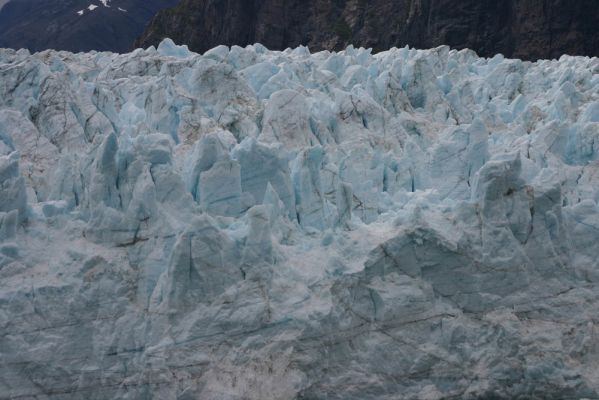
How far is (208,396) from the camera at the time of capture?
7258 millimetres

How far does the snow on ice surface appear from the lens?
7.45 m

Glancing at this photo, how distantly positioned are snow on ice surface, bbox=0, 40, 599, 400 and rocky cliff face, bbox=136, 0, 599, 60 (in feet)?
75.9

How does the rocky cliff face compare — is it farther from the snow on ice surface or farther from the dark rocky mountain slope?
the snow on ice surface

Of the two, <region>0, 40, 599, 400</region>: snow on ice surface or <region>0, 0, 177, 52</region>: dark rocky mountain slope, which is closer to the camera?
<region>0, 40, 599, 400</region>: snow on ice surface

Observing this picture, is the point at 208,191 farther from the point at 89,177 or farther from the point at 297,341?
the point at 297,341

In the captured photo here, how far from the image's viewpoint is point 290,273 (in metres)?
8.00

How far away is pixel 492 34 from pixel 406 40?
374 centimetres

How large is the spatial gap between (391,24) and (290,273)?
94.3ft

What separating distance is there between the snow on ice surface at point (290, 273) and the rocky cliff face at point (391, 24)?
23138mm

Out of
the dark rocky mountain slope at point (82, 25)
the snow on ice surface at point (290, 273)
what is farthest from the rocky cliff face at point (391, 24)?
the snow on ice surface at point (290, 273)

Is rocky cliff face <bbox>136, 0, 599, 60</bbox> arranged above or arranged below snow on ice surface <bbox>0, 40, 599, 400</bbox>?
above

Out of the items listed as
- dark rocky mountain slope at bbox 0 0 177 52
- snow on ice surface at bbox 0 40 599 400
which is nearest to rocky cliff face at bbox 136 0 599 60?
dark rocky mountain slope at bbox 0 0 177 52

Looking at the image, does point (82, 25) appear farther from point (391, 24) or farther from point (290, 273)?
point (290, 273)

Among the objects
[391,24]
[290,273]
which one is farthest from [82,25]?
[290,273]
